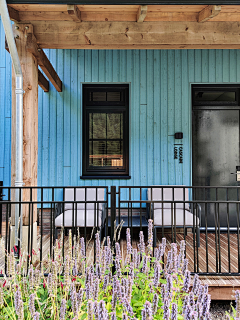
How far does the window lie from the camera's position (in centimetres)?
456

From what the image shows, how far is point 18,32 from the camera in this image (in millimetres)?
2807

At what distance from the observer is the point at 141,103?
4.51 m

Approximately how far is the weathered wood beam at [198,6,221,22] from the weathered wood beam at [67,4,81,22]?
1385 millimetres

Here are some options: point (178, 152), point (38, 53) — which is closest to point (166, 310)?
point (38, 53)

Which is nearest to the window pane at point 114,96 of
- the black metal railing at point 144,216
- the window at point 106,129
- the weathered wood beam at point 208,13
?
the window at point 106,129

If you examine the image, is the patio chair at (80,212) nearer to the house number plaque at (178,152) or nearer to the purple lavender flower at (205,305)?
the house number plaque at (178,152)

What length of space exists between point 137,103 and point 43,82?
1.69 meters

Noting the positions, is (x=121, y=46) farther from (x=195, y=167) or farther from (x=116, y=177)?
(x=195, y=167)

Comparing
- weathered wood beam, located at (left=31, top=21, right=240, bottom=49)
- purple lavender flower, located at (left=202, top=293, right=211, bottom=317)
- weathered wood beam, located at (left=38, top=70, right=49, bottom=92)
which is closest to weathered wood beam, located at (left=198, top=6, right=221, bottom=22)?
weathered wood beam, located at (left=31, top=21, right=240, bottom=49)

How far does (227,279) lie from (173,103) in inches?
120

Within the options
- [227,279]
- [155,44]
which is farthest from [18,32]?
[227,279]

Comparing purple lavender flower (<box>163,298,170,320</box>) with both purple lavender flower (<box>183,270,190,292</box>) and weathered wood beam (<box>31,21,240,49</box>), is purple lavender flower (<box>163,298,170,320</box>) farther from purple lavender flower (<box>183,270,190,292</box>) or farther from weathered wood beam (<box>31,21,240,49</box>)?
weathered wood beam (<box>31,21,240,49</box>)

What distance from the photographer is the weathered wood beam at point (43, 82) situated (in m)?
4.01

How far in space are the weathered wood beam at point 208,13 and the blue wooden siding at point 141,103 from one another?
1739 millimetres
